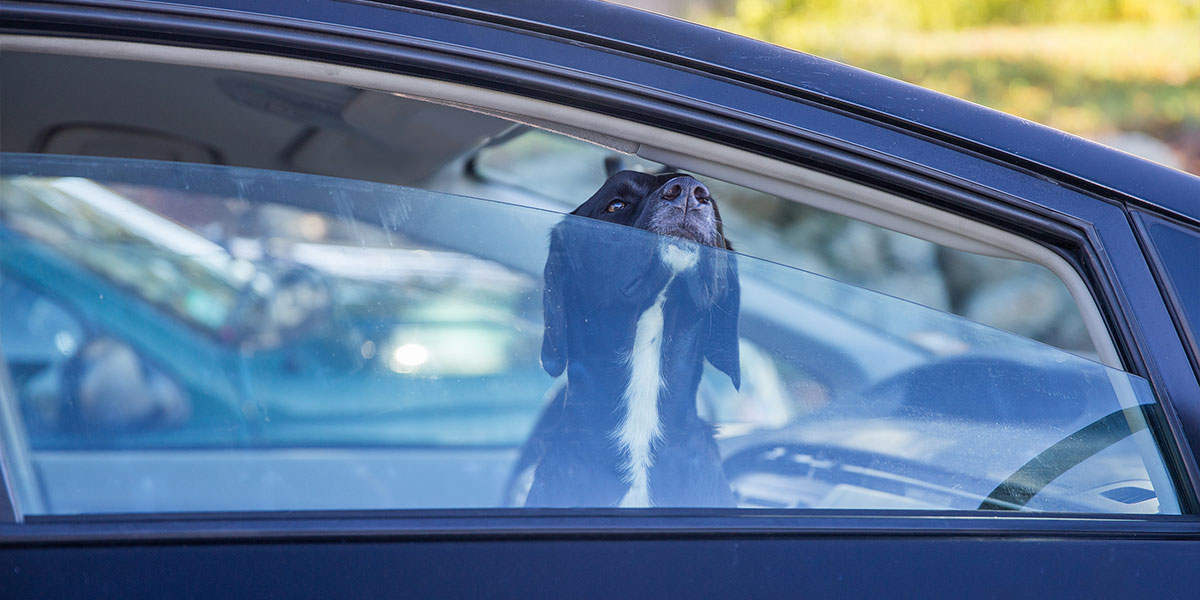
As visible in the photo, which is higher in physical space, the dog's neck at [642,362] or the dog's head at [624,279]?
the dog's head at [624,279]

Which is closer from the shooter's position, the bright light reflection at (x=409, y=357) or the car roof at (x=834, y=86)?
the car roof at (x=834, y=86)

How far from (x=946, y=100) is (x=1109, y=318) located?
40 cm

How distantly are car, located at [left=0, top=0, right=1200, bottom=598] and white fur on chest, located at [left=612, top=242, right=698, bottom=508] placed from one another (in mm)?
62

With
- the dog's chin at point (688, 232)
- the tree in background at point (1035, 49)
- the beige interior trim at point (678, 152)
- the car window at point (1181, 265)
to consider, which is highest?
the tree in background at point (1035, 49)

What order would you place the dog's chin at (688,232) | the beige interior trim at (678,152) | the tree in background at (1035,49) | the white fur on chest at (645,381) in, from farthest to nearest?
the tree in background at (1035,49), the dog's chin at (688,232), the white fur on chest at (645,381), the beige interior trim at (678,152)

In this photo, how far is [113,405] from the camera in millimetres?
1612

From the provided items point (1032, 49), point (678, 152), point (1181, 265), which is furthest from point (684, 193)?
point (1032, 49)

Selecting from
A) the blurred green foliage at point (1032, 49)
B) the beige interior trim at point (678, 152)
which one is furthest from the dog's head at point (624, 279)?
the blurred green foliage at point (1032, 49)

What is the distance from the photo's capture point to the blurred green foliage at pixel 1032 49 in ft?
31.1

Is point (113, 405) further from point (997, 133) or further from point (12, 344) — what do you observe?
point (997, 133)

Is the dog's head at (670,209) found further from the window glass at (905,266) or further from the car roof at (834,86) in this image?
the window glass at (905,266)

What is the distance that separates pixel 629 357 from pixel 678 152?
32 centimetres

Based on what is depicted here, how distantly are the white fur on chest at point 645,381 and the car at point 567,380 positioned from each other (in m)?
0.06

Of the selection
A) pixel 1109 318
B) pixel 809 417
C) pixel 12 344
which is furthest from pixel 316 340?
pixel 1109 318
